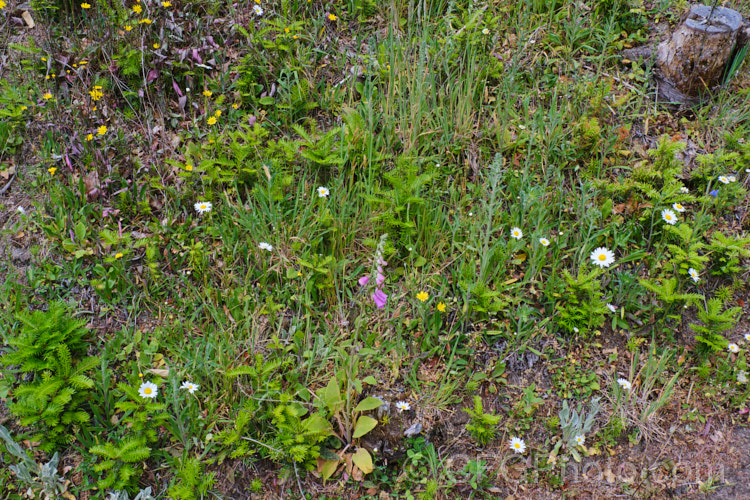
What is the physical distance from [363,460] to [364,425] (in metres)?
0.16

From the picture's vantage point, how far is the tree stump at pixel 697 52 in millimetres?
3676

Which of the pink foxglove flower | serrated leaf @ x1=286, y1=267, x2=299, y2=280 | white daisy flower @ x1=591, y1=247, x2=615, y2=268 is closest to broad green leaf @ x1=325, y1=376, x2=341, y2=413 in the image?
the pink foxglove flower

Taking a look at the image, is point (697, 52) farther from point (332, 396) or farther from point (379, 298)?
point (332, 396)

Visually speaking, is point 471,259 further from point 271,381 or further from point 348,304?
point 271,381

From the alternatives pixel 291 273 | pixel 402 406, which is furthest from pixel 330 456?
pixel 291 273

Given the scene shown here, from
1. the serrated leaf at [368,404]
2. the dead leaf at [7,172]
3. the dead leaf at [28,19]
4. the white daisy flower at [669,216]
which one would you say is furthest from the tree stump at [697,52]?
the dead leaf at [28,19]

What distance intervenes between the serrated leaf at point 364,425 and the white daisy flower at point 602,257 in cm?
164

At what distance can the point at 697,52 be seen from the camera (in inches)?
146

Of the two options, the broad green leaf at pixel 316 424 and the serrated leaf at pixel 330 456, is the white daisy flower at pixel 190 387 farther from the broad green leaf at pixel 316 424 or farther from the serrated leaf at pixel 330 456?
the serrated leaf at pixel 330 456

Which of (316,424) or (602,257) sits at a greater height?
(602,257)

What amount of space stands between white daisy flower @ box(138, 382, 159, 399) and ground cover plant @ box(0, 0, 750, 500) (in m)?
0.05

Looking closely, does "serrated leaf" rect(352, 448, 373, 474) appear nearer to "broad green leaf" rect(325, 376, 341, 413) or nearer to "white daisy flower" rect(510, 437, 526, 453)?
"broad green leaf" rect(325, 376, 341, 413)

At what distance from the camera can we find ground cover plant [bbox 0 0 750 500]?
2490mm

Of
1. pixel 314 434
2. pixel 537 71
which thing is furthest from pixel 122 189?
pixel 537 71
